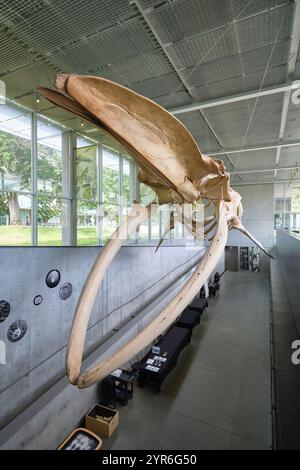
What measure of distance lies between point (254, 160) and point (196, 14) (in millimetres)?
9770

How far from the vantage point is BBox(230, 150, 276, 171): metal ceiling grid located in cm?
1103

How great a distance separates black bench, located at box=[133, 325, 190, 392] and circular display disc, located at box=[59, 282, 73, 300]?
285cm

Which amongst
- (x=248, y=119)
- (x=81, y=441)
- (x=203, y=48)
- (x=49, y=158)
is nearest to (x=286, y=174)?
(x=248, y=119)

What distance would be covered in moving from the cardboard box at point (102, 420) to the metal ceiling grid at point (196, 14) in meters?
6.81

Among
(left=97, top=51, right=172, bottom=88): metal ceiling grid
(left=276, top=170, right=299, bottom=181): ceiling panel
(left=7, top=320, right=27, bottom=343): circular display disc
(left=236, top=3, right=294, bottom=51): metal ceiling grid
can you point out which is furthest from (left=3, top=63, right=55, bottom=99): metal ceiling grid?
(left=276, top=170, right=299, bottom=181): ceiling panel

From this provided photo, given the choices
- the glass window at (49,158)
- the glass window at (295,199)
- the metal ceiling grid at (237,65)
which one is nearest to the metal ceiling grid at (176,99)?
the metal ceiling grid at (237,65)

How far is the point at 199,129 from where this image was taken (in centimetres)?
803

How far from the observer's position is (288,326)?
15.8 feet

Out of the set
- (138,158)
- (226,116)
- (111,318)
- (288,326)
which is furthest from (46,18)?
(288,326)

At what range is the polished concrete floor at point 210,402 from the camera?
4.40 m

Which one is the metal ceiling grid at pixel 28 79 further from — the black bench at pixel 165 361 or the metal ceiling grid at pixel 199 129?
the black bench at pixel 165 361

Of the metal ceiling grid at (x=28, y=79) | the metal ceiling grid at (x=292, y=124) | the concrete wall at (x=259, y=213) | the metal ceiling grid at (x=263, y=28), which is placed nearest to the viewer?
the metal ceiling grid at (x=263, y=28)
